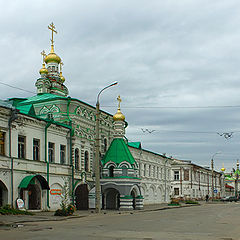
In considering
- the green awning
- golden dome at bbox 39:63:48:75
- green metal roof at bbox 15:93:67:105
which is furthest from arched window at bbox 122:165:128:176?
golden dome at bbox 39:63:48:75

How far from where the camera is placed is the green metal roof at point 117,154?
34.7 m

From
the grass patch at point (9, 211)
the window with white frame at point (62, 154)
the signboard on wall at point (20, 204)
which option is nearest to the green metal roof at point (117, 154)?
the window with white frame at point (62, 154)

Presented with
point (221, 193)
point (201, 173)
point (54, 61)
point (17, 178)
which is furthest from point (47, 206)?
point (221, 193)

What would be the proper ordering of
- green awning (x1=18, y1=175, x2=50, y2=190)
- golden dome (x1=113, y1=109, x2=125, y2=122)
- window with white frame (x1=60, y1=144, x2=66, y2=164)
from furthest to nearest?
1. golden dome (x1=113, y1=109, x2=125, y2=122)
2. window with white frame (x1=60, y1=144, x2=66, y2=164)
3. green awning (x1=18, y1=175, x2=50, y2=190)

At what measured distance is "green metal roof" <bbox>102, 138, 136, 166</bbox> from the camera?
34.7 metres

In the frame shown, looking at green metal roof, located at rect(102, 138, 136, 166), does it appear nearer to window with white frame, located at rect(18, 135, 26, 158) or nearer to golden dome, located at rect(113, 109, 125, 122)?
golden dome, located at rect(113, 109, 125, 122)

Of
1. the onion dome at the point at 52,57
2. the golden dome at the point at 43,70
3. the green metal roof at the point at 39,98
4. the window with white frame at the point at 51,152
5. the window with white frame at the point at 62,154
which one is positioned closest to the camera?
the window with white frame at the point at 51,152

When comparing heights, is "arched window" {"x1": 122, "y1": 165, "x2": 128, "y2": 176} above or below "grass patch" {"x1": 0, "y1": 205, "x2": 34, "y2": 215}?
above

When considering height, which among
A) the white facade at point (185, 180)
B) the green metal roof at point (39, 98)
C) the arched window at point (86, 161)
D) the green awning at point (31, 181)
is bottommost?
the white facade at point (185, 180)

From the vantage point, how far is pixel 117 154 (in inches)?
1378

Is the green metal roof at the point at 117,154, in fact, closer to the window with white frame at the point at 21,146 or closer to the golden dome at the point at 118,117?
the golden dome at the point at 118,117

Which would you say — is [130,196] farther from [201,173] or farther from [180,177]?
[201,173]

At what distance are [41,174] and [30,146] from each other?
216 centimetres

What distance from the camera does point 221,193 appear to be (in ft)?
333
